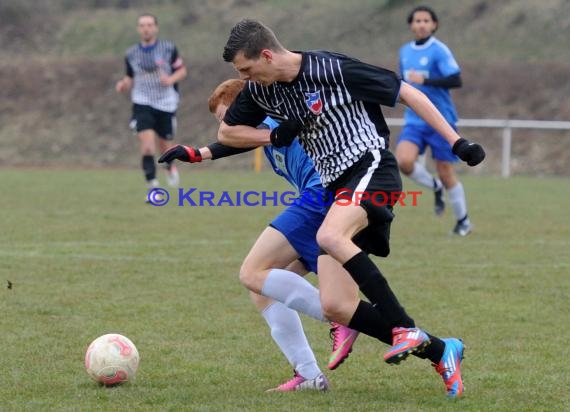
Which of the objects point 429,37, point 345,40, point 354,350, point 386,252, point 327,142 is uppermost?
point 345,40

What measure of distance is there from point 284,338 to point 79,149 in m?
22.2

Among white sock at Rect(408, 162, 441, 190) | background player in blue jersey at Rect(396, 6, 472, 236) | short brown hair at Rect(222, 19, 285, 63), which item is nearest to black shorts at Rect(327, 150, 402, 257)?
short brown hair at Rect(222, 19, 285, 63)

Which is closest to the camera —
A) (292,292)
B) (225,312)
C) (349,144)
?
(349,144)

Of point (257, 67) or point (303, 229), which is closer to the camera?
point (257, 67)

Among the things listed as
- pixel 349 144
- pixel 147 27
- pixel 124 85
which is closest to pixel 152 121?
pixel 124 85

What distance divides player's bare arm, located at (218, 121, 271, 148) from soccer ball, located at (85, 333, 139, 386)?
3.35 feet

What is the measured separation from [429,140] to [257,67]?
20.5ft

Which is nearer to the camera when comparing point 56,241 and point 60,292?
point 60,292

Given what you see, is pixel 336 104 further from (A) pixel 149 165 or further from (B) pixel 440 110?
(A) pixel 149 165

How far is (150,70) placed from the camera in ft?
46.3

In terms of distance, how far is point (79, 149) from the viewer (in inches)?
1037

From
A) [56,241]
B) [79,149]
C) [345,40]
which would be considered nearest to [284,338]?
[56,241]

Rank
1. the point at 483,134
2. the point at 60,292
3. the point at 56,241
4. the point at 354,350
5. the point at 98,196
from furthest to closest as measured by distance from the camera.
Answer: the point at 483,134
the point at 98,196
the point at 56,241
the point at 60,292
the point at 354,350

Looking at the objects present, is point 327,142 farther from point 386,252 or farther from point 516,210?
point 516,210
